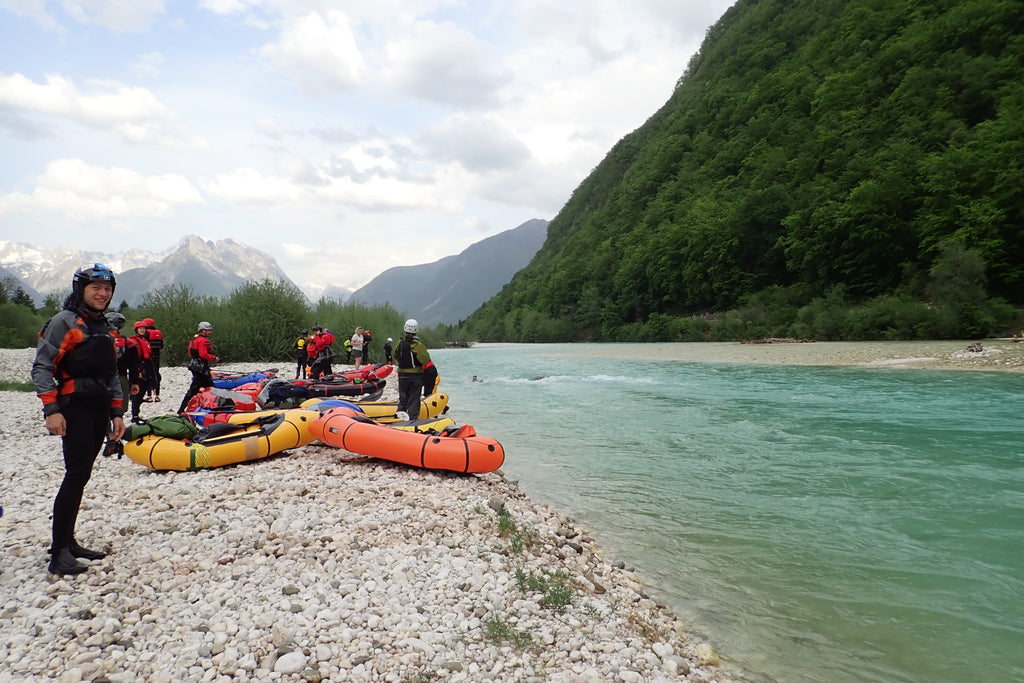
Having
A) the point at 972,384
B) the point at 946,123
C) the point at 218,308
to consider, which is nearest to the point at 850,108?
the point at 946,123

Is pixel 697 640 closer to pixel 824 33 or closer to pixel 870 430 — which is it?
pixel 870 430

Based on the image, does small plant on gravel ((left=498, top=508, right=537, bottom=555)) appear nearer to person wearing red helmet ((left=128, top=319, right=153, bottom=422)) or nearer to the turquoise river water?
the turquoise river water

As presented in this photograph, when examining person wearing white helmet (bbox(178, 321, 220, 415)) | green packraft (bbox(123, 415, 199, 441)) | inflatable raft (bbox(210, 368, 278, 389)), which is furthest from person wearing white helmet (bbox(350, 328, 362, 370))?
green packraft (bbox(123, 415, 199, 441))

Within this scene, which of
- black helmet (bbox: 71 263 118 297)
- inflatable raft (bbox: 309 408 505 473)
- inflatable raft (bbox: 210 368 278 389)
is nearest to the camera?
black helmet (bbox: 71 263 118 297)

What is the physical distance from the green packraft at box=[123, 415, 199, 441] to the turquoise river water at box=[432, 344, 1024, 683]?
15.3ft

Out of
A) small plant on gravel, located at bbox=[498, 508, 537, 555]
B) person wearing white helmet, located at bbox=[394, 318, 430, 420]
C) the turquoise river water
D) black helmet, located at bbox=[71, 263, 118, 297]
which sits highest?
black helmet, located at bbox=[71, 263, 118, 297]

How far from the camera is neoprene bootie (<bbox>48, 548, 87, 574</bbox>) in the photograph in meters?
3.49

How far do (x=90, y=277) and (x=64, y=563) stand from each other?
1.98 meters

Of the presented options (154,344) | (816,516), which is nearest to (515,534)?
(816,516)

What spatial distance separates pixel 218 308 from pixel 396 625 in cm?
2851

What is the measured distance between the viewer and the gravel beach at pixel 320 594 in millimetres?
2836

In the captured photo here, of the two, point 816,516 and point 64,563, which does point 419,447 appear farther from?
point 816,516

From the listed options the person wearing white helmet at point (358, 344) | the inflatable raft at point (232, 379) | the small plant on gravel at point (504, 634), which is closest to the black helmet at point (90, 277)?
the small plant on gravel at point (504, 634)

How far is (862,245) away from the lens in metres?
41.8
